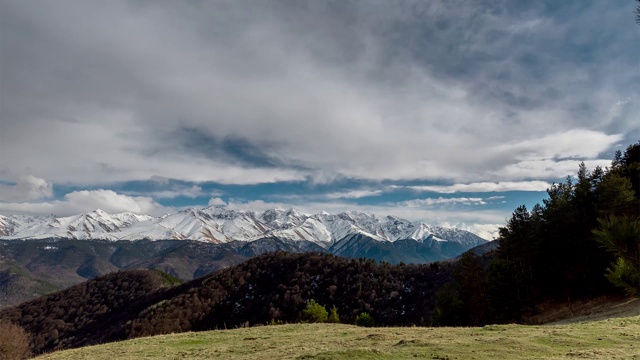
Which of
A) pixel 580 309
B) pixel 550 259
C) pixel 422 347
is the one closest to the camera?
pixel 422 347

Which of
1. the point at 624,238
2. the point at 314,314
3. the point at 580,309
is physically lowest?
the point at 314,314

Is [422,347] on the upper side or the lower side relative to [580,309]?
upper

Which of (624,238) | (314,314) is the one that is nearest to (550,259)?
(314,314)

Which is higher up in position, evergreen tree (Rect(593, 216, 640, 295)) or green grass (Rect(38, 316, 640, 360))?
evergreen tree (Rect(593, 216, 640, 295))

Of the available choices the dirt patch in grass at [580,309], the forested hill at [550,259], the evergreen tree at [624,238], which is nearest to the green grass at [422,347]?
the evergreen tree at [624,238]

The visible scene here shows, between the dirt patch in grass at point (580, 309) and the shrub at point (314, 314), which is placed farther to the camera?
the shrub at point (314, 314)

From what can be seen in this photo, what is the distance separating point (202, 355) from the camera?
2164 centimetres

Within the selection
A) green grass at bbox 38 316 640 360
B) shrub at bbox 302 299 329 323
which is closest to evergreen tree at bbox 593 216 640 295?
green grass at bbox 38 316 640 360

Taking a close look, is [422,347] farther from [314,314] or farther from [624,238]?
[314,314]

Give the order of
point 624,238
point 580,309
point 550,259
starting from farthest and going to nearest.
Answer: point 550,259 < point 580,309 < point 624,238

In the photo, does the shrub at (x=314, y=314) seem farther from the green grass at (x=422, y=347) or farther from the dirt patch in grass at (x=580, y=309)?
the green grass at (x=422, y=347)

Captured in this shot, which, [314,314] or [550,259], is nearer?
[550,259]

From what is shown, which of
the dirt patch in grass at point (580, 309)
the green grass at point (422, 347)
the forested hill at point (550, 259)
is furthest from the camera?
the forested hill at point (550, 259)

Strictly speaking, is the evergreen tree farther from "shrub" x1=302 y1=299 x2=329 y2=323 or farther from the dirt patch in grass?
"shrub" x1=302 y1=299 x2=329 y2=323
